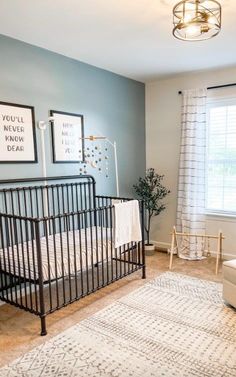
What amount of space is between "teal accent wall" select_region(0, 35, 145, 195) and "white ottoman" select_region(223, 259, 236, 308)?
183 cm

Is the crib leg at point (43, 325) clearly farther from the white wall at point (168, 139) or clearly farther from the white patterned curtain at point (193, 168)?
the white wall at point (168, 139)

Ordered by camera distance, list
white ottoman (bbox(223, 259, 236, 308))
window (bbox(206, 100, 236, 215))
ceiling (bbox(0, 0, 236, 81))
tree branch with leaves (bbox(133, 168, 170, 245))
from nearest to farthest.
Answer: ceiling (bbox(0, 0, 236, 81)) < white ottoman (bbox(223, 259, 236, 308)) < window (bbox(206, 100, 236, 215)) < tree branch with leaves (bbox(133, 168, 170, 245))

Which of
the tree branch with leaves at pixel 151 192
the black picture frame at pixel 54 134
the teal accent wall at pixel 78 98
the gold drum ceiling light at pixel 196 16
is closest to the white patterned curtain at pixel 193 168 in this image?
the tree branch with leaves at pixel 151 192

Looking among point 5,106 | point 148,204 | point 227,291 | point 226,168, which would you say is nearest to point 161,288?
point 227,291

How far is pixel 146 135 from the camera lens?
4.46m

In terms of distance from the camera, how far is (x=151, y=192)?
414 cm

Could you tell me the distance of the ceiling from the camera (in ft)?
7.11

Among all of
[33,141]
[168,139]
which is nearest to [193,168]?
[168,139]

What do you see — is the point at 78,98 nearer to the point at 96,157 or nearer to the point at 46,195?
the point at 96,157

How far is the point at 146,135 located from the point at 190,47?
1642 mm

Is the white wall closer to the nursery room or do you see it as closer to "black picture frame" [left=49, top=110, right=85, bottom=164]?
the nursery room

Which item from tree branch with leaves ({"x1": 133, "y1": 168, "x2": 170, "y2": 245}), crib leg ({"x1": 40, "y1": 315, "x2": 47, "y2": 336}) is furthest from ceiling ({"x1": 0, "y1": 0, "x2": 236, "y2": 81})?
crib leg ({"x1": 40, "y1": 315, "x2": 47, "y2": 336})

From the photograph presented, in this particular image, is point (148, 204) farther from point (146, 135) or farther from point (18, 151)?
point (18, 151)

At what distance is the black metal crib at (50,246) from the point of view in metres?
2.24
